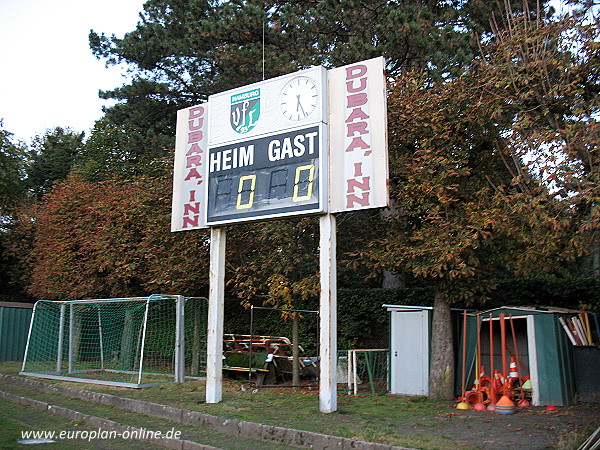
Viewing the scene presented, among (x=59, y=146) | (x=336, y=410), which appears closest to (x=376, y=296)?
(x=336, y=410)

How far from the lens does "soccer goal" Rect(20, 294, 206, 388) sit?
1702 centimetres

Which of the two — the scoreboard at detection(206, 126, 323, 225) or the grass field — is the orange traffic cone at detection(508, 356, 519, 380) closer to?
the grass field

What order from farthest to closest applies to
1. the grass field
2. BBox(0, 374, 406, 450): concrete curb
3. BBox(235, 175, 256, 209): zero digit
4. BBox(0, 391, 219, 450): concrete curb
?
BBox(235, 175, 256, 209): zero digit < BBox(0, 391, 219, 450): concrete curb < the grass field < BBox(0, 374, 406, 450): concrete curb

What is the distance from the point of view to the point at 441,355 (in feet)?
44.2

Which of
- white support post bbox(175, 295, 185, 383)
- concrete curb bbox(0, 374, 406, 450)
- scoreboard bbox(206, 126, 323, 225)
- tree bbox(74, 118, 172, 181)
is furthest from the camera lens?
tree bbox(74, 118, 172, 181)

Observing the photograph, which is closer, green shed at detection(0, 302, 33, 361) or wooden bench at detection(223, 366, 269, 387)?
wooden bench at detection(223, 366, 269, 387)

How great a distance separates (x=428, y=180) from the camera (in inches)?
484

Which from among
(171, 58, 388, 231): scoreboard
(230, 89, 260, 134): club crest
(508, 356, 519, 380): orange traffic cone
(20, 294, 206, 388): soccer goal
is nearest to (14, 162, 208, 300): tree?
(20, 294, 206, 388): soccer goal

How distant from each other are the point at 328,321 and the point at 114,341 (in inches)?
453

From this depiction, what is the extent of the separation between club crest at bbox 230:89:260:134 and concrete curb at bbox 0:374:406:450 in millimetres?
5598

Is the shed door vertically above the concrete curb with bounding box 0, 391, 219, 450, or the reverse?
the shed door

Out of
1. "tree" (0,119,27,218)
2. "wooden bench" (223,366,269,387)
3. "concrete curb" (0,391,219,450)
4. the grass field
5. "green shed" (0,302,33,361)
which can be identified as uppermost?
"tree" (0,119,27,218)

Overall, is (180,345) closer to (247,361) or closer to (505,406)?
(247,361)

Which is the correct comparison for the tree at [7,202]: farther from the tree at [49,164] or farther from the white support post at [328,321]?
the white support post at [328,321]
